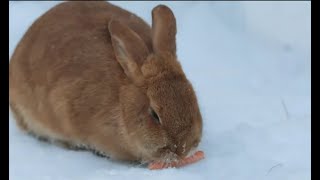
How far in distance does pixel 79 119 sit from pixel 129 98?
1.54ft

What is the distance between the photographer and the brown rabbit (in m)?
3.85

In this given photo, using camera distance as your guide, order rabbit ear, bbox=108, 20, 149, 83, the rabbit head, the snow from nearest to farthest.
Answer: the rabbit head, the snow, rabbit ear, bbox=108, 20, 149, 83

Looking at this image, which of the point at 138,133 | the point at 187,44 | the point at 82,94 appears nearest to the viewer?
the point at 138,133

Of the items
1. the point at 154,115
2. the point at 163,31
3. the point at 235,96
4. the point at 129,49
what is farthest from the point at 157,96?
the point at 235,96

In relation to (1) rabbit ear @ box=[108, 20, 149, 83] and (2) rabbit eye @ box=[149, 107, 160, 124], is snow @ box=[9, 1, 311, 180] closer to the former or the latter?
(2) rabbit eye @ box=[149, 107, 160, 124]

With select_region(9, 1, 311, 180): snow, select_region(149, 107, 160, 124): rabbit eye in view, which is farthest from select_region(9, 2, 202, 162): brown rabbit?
select_region(9, 1, 311, 180): snow

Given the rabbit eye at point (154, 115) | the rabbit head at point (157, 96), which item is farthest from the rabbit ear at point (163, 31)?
the rabbit eye at point (154, 115)

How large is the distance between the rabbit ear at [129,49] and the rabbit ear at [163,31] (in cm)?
9

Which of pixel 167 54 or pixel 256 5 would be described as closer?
pixel 167 54

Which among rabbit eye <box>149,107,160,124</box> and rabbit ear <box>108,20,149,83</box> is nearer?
rabbit eye <box>149,107,160,124</box>

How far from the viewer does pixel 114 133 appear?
4.19m

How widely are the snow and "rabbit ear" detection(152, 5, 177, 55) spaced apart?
2.29 feet

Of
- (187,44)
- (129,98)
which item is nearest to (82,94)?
(129,98)
